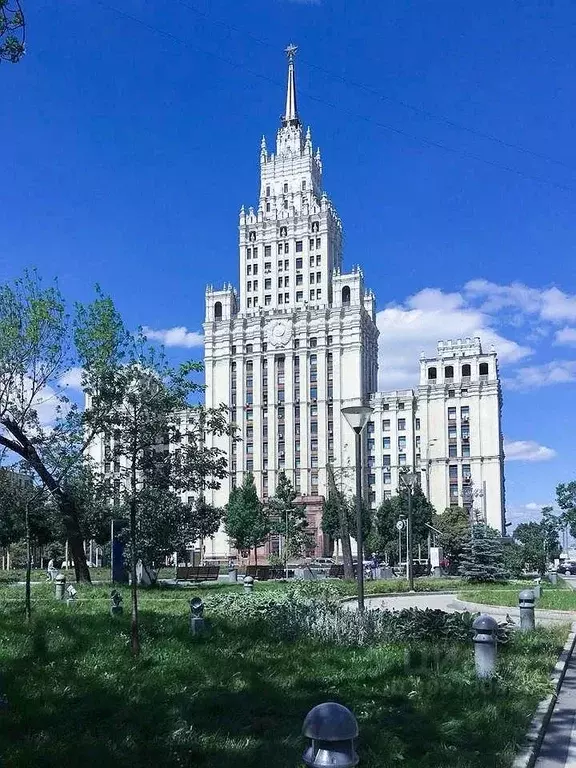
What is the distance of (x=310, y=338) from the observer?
9488cm

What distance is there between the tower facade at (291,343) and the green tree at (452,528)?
12.6 meters

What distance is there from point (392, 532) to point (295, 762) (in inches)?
2990

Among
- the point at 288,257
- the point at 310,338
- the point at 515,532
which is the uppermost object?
the point at 288,257

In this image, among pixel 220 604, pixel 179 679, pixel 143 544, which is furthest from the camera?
pixel 143 544

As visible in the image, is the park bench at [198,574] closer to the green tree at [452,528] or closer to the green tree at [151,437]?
the green tree at [151,437]

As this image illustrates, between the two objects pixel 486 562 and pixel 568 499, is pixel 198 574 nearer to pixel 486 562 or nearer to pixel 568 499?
pixel 486 562

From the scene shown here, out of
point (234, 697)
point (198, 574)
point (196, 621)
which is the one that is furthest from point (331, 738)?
point (198, 574)

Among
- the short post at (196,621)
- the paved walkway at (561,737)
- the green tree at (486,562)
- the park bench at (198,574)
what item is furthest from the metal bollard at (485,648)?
the park bench at (198,574)

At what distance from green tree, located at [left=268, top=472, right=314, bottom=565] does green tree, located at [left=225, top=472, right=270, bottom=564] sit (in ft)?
4.03

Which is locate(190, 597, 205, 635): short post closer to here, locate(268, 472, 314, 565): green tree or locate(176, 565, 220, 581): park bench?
locate(176, 565, 220, 581): park bench

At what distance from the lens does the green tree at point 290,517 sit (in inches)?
3127

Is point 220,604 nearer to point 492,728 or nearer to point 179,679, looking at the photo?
point 179,679

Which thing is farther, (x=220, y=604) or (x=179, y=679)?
(x=220, y=604)

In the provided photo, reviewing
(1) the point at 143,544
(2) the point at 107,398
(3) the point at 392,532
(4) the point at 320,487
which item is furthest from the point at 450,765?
(4) the point at 320,487
